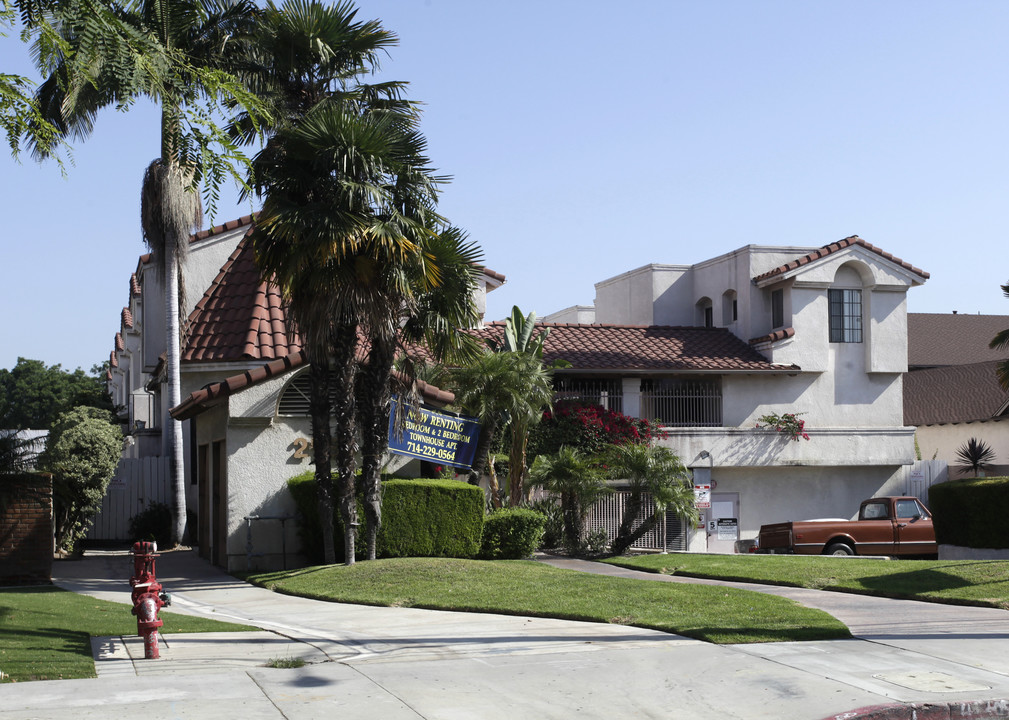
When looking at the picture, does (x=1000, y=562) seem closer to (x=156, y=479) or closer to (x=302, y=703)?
(x=302, y=703)

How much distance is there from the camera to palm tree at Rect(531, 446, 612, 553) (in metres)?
21.6

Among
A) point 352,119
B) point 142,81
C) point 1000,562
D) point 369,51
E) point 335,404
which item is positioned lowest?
point 1000,562

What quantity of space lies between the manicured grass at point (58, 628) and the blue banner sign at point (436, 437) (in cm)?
600

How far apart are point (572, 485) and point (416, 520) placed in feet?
14.6

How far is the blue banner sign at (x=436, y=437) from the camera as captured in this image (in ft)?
61.8

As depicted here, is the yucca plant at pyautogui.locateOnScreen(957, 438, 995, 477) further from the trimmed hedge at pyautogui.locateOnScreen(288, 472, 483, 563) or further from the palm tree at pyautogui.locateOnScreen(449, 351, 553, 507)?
the trimmed hedge at pyautogui.locateOnScreen(288, 472, 483, 563)

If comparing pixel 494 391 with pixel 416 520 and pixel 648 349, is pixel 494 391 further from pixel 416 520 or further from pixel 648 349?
pixel 648 349

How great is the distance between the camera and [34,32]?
8.93 meters

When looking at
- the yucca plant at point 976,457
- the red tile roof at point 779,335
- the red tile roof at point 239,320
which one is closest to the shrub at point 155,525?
the red tile roof at point 239,320

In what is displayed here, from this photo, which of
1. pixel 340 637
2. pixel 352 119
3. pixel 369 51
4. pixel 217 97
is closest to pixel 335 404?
pixel 352 119

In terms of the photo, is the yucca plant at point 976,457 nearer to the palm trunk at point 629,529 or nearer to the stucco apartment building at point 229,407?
the stucco apartment building at point 229,407

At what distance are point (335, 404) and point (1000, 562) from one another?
1085cm

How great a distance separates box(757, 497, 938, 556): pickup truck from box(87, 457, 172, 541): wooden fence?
14.4 m

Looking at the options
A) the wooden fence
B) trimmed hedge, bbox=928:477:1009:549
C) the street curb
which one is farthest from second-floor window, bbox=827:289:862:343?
the street curb
